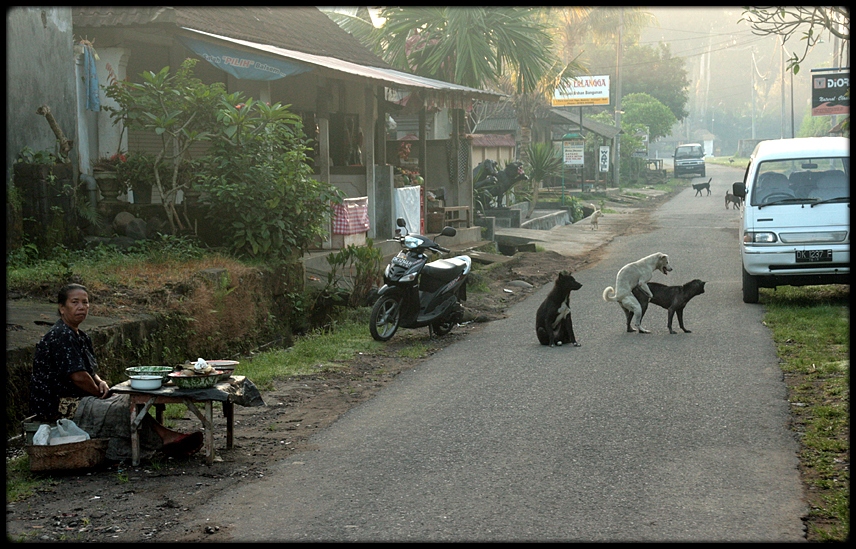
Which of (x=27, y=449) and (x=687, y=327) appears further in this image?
(x=687, y=327)

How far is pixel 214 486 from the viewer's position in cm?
582

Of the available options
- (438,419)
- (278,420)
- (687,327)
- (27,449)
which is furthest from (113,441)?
(687,327)

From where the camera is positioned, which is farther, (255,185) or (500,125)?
(500,125)

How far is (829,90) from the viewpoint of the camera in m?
27.3

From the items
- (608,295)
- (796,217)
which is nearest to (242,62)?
(608,295)

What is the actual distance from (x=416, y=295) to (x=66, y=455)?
5.82m

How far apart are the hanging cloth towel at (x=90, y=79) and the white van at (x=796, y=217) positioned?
352 inches

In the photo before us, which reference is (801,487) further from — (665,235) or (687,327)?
(665,235)

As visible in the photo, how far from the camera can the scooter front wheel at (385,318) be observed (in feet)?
36.3

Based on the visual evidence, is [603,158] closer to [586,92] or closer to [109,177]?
[586,92]

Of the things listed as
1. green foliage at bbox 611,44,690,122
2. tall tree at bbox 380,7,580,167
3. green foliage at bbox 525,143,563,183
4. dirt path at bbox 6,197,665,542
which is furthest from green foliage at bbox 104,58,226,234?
green foliage at bbox 611,44,690,122

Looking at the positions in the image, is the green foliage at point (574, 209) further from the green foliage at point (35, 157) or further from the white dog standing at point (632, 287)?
the green foliage at point (35, 157)

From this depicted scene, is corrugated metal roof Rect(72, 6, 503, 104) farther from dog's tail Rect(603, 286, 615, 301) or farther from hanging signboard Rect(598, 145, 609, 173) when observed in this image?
hanging signboard Rect(598, 145, 609, 173)

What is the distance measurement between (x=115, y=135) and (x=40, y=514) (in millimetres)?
8884
